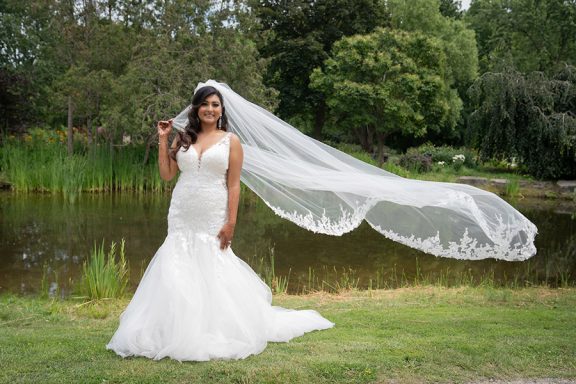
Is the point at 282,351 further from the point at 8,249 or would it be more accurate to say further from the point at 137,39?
the point at 137,39

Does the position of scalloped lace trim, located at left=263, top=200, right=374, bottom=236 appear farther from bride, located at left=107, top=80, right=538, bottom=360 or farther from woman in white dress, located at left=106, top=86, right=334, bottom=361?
woman in white dress, located at left=106, top=86, right=334, bottom=361

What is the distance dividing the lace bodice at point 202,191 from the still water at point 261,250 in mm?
4251

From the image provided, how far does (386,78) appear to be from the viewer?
26.2m

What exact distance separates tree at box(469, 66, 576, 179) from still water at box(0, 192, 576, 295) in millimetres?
6531

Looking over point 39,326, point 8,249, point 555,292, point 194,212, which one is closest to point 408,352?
point 194,212

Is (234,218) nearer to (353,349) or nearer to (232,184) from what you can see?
(232,184)

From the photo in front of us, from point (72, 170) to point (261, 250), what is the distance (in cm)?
821

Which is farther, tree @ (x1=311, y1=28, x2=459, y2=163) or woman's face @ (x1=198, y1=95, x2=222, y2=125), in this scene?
tree @ (x1=311, y1=28, x2=459, y2=163)

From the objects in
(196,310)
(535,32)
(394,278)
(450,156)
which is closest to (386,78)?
(450,156)

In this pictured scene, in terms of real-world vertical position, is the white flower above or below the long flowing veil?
below

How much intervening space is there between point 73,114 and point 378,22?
688 inches

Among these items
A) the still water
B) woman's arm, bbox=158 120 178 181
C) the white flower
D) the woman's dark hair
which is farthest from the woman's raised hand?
the white flower

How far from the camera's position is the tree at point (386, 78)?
2541cm

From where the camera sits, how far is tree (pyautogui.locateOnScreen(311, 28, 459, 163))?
83.4ft
